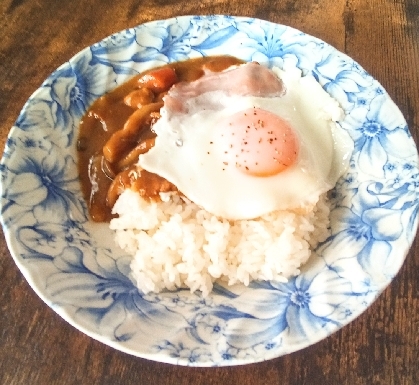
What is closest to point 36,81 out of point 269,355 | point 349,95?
point 349,95

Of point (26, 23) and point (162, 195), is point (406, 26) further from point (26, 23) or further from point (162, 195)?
point (26, 23)

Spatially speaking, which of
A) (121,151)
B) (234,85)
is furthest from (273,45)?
(121,151)

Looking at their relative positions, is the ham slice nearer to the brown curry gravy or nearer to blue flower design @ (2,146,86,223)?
the brown curry gravy

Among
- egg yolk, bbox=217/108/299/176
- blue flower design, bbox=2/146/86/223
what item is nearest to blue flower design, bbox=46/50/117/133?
blue flower design, bbox=2/146/86/223

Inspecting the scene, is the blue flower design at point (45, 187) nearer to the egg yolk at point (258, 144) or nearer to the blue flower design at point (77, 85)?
the blue flower design at point (77, 85)

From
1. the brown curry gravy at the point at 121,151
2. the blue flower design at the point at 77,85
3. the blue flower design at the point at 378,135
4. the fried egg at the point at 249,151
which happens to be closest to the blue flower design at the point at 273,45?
the brown curry gravy at the point at 121,151

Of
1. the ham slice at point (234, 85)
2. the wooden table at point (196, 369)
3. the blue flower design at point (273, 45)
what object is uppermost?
the blue flower design at point (273, 45)

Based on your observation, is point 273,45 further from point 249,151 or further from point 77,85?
point 77,85
